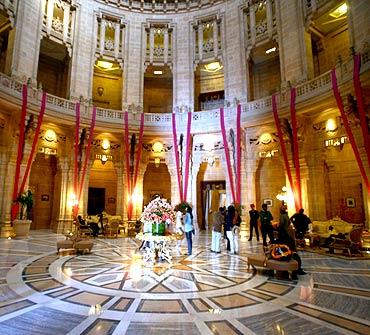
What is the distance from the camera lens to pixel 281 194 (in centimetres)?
1556

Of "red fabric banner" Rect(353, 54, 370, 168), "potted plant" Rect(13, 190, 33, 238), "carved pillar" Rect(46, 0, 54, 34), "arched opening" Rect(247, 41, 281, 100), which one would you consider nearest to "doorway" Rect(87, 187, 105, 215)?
"potted plant" Rect(13, 190, 33, 238)

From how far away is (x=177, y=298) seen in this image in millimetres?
4383

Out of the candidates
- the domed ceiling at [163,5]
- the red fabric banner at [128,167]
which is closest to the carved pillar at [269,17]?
the domed ceiling at [163,5]

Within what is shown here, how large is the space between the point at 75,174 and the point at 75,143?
5.44 ft

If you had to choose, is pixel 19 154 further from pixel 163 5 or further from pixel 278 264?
pixel 163 5

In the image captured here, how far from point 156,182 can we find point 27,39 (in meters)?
11.6

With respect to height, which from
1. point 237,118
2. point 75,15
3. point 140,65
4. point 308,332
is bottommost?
point 308,332

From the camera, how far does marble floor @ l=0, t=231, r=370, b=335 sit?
3324mm

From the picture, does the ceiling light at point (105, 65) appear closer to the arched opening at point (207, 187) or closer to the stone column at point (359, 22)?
the arched opening at point (207, 187)

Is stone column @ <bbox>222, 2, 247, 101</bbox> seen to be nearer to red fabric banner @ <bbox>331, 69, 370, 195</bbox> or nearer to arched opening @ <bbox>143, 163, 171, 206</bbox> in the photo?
red fabric banner @ <bbox>331, 69, 370, 195</bbox>

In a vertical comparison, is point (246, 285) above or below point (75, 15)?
below

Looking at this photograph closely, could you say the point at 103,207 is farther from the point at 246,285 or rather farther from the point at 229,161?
the point at 246,285

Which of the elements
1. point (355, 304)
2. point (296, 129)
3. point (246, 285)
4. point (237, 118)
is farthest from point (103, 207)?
point (355, 304)

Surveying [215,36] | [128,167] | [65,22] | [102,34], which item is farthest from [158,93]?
[65,22]
